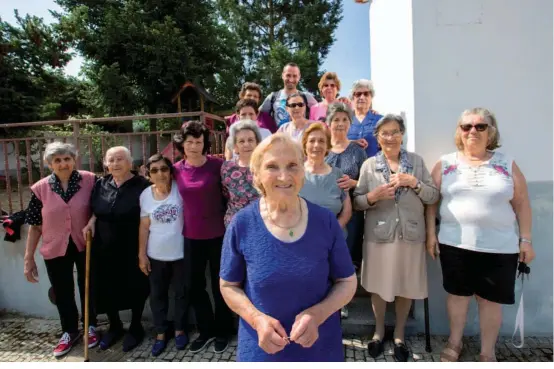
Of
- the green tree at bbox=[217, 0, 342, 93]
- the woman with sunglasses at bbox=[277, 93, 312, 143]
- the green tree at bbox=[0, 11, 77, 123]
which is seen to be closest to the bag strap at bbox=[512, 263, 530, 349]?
the woman with sunglasses at bbox=[277, 93, 312, 143]

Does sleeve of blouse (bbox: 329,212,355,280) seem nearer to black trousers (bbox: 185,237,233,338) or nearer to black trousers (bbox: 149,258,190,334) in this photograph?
black trousers (bbox: 185,237,233,338)

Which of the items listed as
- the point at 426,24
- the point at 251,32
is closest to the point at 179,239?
the point at 426,24

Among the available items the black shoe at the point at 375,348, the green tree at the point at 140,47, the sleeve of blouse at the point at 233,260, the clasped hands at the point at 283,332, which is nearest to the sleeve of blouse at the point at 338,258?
the clasped hands at the point at 283,332

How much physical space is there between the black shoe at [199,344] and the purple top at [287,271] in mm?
1753

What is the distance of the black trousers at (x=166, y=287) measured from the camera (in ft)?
10.3

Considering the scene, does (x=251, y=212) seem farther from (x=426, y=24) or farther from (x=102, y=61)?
(x=102, y=61)

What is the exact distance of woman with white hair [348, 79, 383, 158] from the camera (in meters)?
3.44

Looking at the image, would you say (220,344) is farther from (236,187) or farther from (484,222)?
(484,222)

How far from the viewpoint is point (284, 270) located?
4.93 ft

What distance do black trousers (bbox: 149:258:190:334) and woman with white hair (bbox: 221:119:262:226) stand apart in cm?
74

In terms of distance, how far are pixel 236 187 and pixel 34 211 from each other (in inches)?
81.8

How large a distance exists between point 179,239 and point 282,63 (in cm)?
1442

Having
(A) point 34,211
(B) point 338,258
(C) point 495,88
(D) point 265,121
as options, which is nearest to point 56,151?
(A) point 34,211

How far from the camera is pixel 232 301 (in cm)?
159
